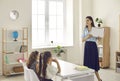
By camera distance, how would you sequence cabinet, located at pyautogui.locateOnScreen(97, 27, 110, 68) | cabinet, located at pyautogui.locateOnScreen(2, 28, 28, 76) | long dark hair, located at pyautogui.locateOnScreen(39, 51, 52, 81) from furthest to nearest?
cabinet, located at pyautogui.locateOnScreen(97, 27, 110, 68) < cabinet, located at pyautogui.locateOnScreen(2, 28, 28, 76) < long dark hair, located at pyautogui.locateOnScreen(39, 51, 52, 81)

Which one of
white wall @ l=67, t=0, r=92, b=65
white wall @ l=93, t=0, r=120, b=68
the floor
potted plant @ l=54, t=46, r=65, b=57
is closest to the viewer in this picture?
the floor

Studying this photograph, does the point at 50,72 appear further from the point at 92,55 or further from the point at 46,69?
the point at 92,55

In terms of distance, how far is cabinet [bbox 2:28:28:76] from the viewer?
218 inches

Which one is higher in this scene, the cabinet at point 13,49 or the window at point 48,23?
the window at point 48,23

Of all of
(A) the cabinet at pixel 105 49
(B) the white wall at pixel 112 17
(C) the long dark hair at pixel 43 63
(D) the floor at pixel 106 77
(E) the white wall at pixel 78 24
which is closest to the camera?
(C) the long dark hair at pixel 43 63

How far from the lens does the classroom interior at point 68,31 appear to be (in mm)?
5609

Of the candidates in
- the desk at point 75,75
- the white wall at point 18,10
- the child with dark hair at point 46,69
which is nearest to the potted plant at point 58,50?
the white wall at point 18,10

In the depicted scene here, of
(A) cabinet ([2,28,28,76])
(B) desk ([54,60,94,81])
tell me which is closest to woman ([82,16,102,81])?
(B) desk ([54,60,94,81])

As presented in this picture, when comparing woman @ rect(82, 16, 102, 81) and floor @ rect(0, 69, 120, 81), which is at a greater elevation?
woman @ rect(82, 16, 102, 81)

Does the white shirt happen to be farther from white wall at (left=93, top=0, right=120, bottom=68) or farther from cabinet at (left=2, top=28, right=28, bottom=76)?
white wall at (left=93, top=0, right=120, bottom=68)

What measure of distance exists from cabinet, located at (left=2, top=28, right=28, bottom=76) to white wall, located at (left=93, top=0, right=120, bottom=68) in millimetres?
2554

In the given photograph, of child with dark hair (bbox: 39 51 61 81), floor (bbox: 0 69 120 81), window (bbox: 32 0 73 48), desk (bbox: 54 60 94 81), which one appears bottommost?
floor (bbox: 0 69 120 81)

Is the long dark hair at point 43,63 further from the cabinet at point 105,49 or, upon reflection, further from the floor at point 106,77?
the cabinet at point 105,49

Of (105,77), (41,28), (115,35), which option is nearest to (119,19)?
(115,35)
